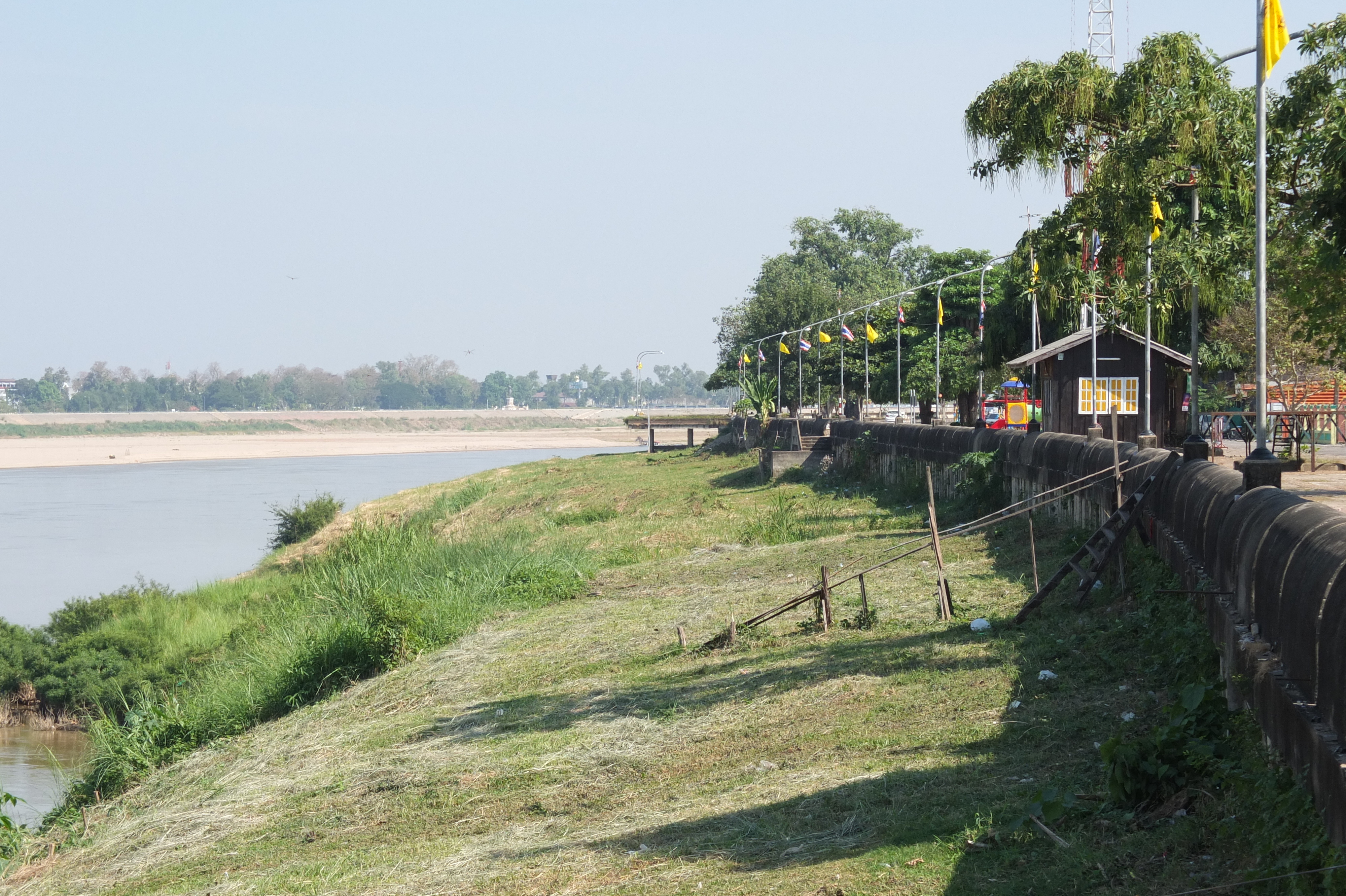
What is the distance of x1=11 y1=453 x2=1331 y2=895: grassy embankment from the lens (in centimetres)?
740

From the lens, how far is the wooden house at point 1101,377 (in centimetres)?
2894

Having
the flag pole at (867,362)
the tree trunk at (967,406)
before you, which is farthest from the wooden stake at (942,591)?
the flag pole at (867,362)

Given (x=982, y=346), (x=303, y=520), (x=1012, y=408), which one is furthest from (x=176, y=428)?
(x=1012, y=408)

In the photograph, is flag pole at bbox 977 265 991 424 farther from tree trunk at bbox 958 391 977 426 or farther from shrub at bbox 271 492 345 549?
shrub at bbox 271 492 345 549

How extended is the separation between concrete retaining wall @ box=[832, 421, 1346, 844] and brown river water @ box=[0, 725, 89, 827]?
14559 mm

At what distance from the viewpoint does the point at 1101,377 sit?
95.3 feet

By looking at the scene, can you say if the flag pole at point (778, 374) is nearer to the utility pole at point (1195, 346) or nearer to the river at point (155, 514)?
the river at point (155, 514)

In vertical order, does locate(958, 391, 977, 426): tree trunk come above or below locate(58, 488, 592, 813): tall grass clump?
above

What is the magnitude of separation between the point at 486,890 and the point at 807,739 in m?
3.15

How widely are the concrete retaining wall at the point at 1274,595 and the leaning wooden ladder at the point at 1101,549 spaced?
19 cm

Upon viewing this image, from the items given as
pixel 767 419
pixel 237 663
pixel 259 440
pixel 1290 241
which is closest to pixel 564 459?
pixel 767 419

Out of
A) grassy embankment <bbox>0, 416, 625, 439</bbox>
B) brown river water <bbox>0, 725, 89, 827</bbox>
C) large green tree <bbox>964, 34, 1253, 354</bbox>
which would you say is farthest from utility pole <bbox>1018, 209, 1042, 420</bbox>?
grassy embankment <bbox>0, 416, 625, 439</bbox>

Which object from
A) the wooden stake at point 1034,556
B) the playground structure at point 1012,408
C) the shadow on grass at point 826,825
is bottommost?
the shadow on grass at point 826,825

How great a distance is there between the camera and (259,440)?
168875 millimetres
